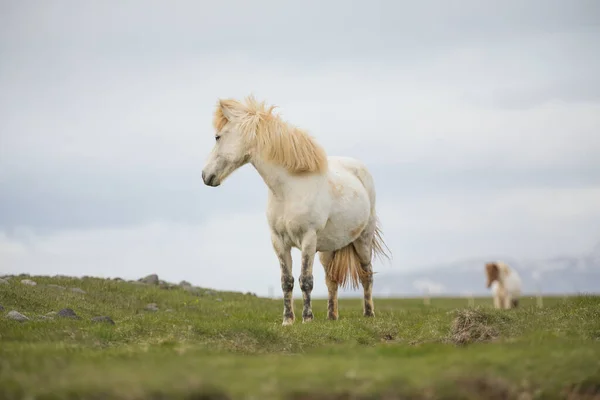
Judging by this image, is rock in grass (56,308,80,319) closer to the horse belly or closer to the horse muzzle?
the horse muzzle

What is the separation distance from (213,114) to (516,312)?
8.55m

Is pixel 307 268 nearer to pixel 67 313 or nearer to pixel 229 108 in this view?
pixel 229 108

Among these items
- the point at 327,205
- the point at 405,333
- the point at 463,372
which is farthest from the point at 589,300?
the point at 463,372

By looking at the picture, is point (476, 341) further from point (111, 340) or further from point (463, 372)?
point (111, 340)

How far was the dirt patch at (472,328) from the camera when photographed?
14.0 meters

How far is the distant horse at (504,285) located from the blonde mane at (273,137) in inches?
828

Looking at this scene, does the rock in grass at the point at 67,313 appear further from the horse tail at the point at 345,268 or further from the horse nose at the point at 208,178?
the horse tail at the point at 345,268

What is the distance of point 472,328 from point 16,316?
9.31m

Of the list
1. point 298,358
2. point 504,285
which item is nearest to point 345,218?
point 298,358

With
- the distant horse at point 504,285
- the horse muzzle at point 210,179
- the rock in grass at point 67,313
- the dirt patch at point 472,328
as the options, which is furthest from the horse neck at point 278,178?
the distant horse at point 504,285

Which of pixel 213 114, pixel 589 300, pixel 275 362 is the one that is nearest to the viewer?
pixel 275 362

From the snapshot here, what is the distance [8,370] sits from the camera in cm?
855

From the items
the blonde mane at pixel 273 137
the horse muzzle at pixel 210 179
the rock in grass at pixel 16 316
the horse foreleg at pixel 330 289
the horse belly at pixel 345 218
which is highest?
the blonde mane at pixel 273 137

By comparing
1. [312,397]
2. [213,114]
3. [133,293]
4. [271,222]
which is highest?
[213,114]
